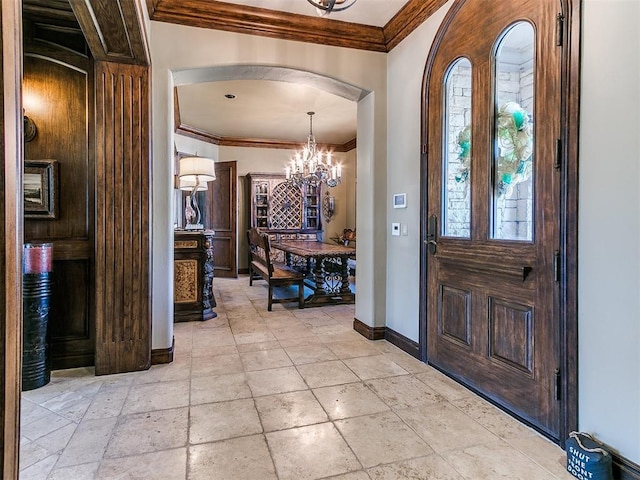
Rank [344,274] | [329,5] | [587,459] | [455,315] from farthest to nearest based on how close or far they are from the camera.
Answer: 1. [344,274]
2. [455,315]
3. [329,5]
4. [587,459]

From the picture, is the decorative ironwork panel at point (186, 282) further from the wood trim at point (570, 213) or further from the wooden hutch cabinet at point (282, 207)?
the wood trim at point (570, 213)

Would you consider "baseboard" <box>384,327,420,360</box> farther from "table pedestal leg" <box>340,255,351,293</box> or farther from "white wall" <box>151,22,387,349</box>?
"table pedestal leg" <box>340,255,351,293</box>

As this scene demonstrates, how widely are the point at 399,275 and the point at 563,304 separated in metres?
1.64

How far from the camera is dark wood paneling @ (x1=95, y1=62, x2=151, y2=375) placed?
9.27 ft

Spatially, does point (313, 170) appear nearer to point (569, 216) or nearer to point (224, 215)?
point (224, 215)

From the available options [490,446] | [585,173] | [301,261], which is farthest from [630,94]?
[301,261]

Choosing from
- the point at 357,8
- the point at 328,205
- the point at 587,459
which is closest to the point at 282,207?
the point at 328,205

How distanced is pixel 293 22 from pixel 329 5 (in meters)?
1.32

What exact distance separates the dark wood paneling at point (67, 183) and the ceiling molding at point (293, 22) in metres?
0.86

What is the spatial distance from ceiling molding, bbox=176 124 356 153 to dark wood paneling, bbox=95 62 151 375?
441cm

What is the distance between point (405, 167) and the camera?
3.39 metres

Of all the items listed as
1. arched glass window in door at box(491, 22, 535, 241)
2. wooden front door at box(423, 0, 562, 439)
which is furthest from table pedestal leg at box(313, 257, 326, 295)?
arched glass window in door at box(491, 22, 535, 241)

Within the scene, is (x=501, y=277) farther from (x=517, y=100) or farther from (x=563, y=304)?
(x=517, y=100)

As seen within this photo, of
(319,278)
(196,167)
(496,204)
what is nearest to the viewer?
(496,204)
